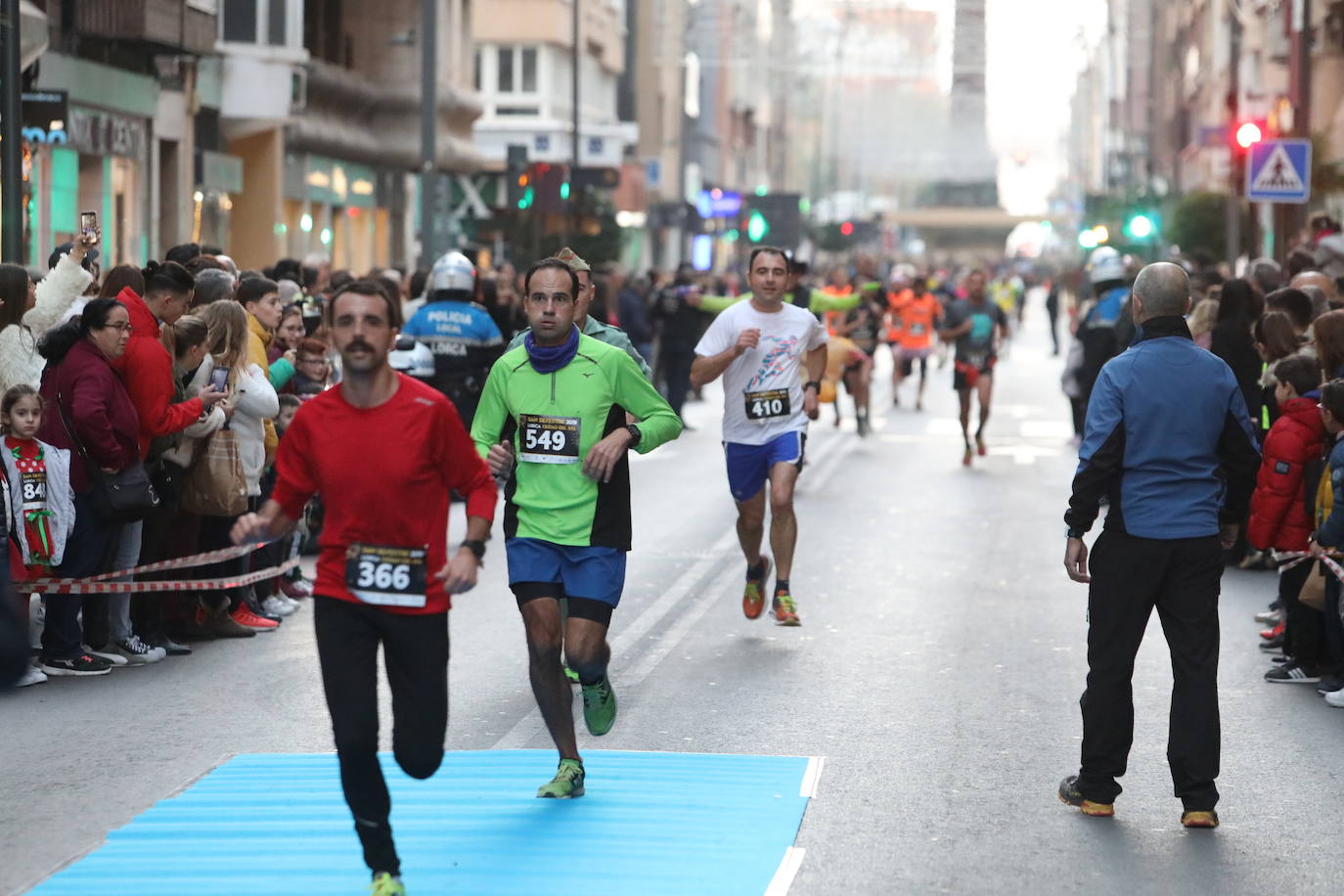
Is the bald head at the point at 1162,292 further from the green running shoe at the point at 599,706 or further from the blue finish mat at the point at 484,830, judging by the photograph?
the green running shoe at the point at 599,706

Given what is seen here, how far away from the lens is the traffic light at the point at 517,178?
97.1 feet

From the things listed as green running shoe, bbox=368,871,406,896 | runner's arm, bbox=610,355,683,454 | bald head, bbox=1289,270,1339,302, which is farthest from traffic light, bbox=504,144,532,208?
green running shoe, bbox=368,871,406,896

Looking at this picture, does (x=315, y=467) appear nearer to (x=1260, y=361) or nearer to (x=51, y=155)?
(x=1260, y=361)

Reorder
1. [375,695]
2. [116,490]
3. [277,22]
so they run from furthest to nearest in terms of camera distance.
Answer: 1. [277,22]
2. [116,490]
3. [375,695]

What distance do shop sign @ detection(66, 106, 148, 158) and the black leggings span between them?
66.2 ft

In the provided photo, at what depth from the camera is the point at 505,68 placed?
63.2 m

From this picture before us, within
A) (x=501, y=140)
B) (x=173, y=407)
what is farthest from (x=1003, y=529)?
(x=501, y=140)

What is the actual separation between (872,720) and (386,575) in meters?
3.73

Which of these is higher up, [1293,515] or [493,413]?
[493,413]

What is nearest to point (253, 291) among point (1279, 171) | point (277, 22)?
point (1279, 171)

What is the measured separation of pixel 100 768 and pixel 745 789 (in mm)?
2360

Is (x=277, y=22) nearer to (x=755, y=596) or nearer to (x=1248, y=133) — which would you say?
(x=1248, y=133)

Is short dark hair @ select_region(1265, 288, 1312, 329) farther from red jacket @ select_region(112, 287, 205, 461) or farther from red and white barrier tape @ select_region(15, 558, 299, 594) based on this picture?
red jacket @ select_region(112, 287, 205, 461)

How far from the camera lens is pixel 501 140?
59.3 m
